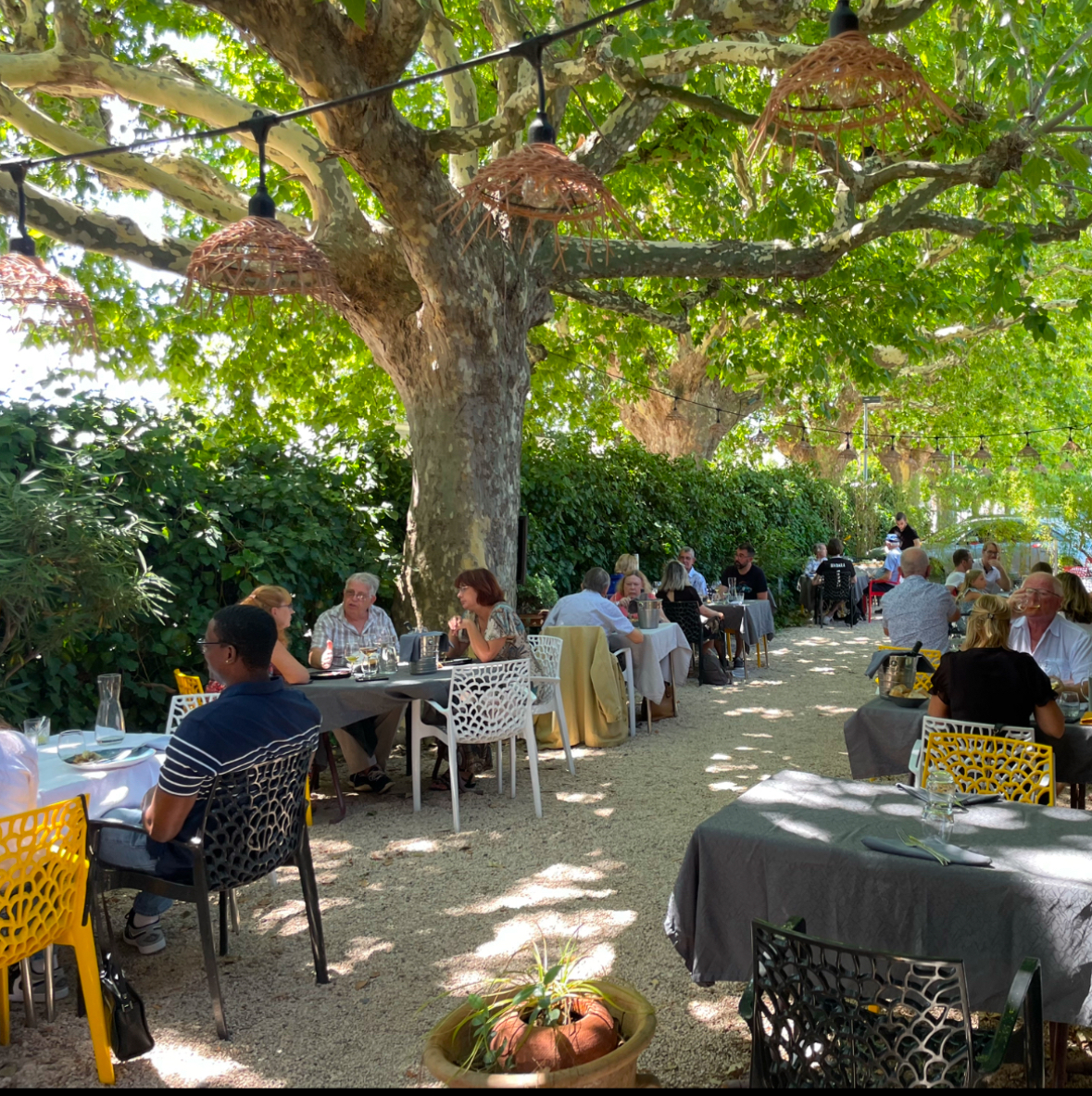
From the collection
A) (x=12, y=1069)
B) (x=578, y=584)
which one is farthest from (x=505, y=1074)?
(x=578, y=584)

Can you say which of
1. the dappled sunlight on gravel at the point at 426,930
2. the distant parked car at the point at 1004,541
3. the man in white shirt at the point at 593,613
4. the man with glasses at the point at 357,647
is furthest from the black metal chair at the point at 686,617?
the distant parked car at the point at 1004,541

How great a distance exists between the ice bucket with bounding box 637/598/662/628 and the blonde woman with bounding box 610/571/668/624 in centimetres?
22

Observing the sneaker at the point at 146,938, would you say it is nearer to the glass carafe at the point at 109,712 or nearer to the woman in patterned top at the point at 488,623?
the glass carafe at the point at 109,712

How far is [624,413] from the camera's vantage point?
20.4 metres

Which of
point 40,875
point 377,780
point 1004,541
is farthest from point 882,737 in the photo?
point 1004,541

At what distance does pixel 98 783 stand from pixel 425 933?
1.50m

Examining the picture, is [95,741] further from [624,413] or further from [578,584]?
[624,413]

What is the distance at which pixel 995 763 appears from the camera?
3.96m

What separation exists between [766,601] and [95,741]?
940cm

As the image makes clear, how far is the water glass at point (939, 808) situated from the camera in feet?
9.55

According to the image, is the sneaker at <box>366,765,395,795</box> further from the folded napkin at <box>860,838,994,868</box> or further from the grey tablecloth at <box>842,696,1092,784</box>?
the folded napkin at <box>860,838,994,868</box>

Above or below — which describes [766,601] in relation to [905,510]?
below

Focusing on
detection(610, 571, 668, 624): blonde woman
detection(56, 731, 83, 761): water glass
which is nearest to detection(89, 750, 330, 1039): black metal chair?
detection(56, 731, 83, 761): water glass

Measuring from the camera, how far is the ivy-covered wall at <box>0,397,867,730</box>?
6.05 meters
